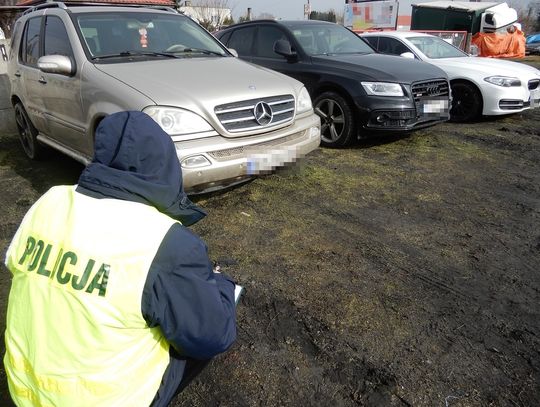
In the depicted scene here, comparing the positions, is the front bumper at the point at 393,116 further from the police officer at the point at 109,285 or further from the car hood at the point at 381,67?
the police officer at the point at 109,285

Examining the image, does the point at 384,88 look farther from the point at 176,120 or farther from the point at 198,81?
the point at 176,120

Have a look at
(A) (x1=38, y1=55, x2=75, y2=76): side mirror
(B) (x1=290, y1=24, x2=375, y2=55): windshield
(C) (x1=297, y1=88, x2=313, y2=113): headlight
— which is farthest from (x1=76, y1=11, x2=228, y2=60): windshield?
(B) (x1=290, y1=24, x2=375, y2=55): windshield

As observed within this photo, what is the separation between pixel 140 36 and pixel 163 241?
364cm

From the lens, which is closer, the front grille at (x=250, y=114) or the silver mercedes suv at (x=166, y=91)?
the silver mercedes suv at (x=166, y=91)

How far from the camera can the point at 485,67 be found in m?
7.16

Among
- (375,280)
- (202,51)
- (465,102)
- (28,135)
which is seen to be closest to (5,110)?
(28,135)

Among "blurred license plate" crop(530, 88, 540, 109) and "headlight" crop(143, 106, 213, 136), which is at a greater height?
"headlight" crop(143, 106, 213, 136)

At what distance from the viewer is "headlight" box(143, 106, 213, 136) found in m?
3.30

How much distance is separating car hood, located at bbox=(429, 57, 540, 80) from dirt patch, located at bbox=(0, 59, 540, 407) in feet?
8.18

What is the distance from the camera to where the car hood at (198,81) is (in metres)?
3.43

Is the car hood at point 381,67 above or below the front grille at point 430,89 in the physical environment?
above

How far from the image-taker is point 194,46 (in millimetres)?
4664

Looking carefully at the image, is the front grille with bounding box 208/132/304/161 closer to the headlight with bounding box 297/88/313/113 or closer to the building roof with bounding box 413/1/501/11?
the headlight with bounding box 297/88/313/113

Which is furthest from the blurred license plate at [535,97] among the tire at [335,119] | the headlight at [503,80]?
the tire at [335,119]
